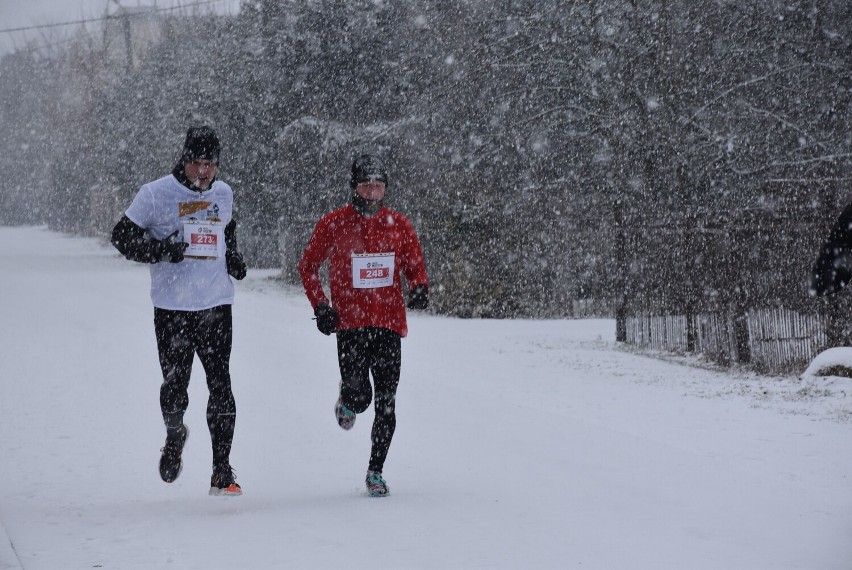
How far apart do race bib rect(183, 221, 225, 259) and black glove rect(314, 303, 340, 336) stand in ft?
1.94

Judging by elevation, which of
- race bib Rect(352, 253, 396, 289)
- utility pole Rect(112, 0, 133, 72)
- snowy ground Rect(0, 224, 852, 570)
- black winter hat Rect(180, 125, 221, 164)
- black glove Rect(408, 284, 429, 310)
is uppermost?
utility pole Rect(112, 0, 133, 72)

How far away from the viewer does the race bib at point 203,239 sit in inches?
239

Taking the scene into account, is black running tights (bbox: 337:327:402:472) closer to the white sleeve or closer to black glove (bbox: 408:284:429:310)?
black glove (bbox: 408:284:429:310)

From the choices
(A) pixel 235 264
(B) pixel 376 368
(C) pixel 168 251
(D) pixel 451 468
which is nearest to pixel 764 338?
(D) pixel 451 468

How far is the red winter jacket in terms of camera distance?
6.28 meters

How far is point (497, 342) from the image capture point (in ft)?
49.9

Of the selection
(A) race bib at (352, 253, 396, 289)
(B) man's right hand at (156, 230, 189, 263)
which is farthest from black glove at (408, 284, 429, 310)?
(B) man's right hand at (156, 230, 189, 263)

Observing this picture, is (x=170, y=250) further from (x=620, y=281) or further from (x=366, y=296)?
(x=620, y=281)

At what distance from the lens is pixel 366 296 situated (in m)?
6.27

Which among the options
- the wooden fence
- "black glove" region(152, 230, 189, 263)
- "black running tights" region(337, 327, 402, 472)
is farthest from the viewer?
the wooden fence

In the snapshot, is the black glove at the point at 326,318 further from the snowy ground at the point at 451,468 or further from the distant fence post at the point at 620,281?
the distant fence post at the point at 620,281

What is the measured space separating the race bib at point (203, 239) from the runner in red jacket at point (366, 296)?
0.52 metres

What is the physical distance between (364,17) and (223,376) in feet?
76.7

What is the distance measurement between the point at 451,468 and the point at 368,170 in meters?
1.94
